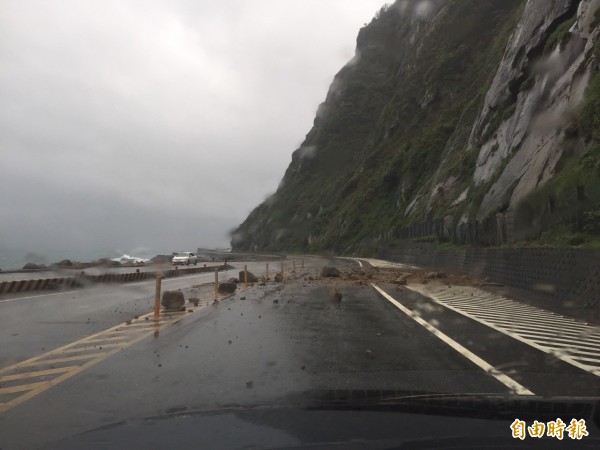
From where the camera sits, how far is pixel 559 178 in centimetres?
2314

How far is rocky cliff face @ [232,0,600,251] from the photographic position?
94.1 ft

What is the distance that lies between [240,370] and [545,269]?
11.9 m

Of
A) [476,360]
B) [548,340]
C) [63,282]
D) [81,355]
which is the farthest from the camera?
[63,282]

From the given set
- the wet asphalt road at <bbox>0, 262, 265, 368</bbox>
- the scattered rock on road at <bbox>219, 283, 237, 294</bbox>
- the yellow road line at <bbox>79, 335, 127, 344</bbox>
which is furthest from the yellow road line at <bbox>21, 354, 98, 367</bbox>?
the scattered rock on road at <bbox>219, 283, 237, 294</bbox>

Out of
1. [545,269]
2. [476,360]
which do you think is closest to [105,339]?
[476,360]

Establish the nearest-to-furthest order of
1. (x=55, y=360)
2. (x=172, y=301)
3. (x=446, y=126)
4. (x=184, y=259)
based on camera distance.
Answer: (x=55, y=360)
(x=172, y=301)
(x=184, y=259)
(x=446, y=126)

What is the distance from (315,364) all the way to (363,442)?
12.8 ft

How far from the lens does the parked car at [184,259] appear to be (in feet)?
180

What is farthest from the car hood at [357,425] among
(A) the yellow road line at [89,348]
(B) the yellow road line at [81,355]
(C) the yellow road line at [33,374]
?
(A) the yellow road line at [89,348]

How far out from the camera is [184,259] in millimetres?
56094

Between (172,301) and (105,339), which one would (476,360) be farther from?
(172,301)

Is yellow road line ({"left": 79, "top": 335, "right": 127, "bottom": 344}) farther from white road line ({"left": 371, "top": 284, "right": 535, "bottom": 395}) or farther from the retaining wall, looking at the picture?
the retaining wall

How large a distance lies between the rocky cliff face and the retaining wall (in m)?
2.70

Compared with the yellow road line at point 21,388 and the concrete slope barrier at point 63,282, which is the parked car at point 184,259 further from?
the yellow road line at point 21,388
